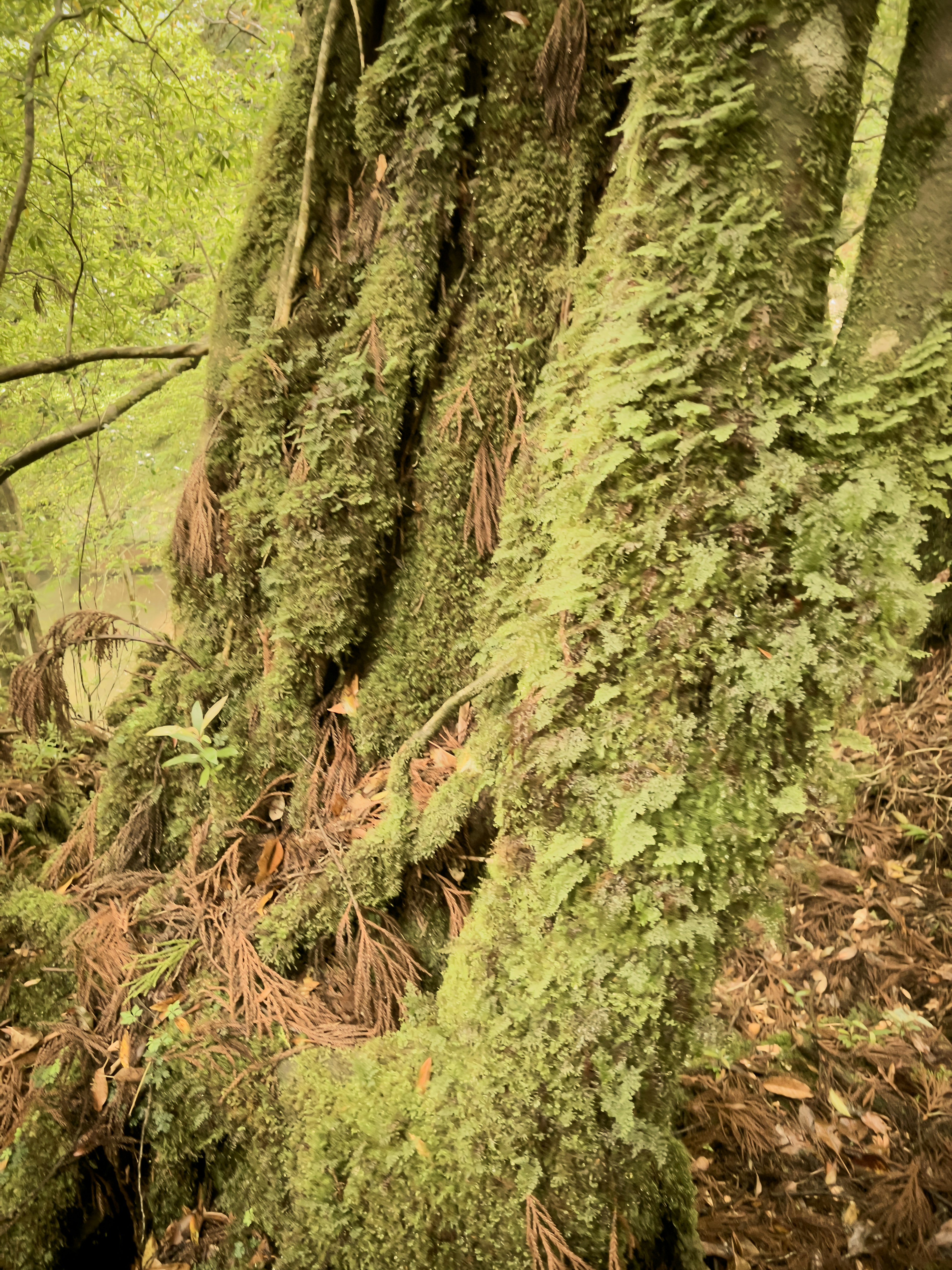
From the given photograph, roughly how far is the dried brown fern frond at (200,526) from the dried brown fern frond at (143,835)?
1.04 m

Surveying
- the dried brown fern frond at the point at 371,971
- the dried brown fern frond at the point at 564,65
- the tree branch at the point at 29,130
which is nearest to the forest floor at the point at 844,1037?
the dried brown fern frond at the point at 371,971

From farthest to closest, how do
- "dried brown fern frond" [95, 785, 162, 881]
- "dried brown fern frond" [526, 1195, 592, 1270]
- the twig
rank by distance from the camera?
1. "dried brown fern frond" [95, 785, 162, 881]
2. the twig
3. "dried brown fern frond" [526, 1195, 592, 1270]

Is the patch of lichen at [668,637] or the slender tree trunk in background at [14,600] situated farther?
the slender tree trunk in background at [14,600]

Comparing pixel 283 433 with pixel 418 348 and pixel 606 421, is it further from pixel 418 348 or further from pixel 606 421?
pixel 606 421

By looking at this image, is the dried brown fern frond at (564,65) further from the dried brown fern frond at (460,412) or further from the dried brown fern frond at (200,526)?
the dried brown fern frond at (200,526)

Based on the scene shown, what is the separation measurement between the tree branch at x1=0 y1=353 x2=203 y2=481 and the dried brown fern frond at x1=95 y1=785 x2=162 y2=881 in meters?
1.68

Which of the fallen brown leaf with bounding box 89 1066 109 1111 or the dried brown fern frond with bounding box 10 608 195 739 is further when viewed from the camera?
the dried brown fern frond with bounding box 10 608 195 739

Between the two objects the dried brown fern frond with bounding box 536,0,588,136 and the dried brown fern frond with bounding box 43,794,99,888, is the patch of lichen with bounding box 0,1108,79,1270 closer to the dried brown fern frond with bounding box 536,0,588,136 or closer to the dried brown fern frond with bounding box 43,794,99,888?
the dried brown fern frond with bounding box 43,794,99,888

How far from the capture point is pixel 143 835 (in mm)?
3004

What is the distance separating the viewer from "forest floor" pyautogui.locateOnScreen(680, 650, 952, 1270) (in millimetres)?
2473

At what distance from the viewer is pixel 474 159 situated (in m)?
2.29

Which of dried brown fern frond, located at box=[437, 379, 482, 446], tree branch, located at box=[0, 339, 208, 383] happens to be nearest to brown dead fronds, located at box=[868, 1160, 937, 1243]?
dried brown fern frond, located at box=[437, 379, 482, 446]

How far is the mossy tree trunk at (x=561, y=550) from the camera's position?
1.52m

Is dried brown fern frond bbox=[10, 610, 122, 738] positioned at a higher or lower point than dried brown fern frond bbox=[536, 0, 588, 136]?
lower
